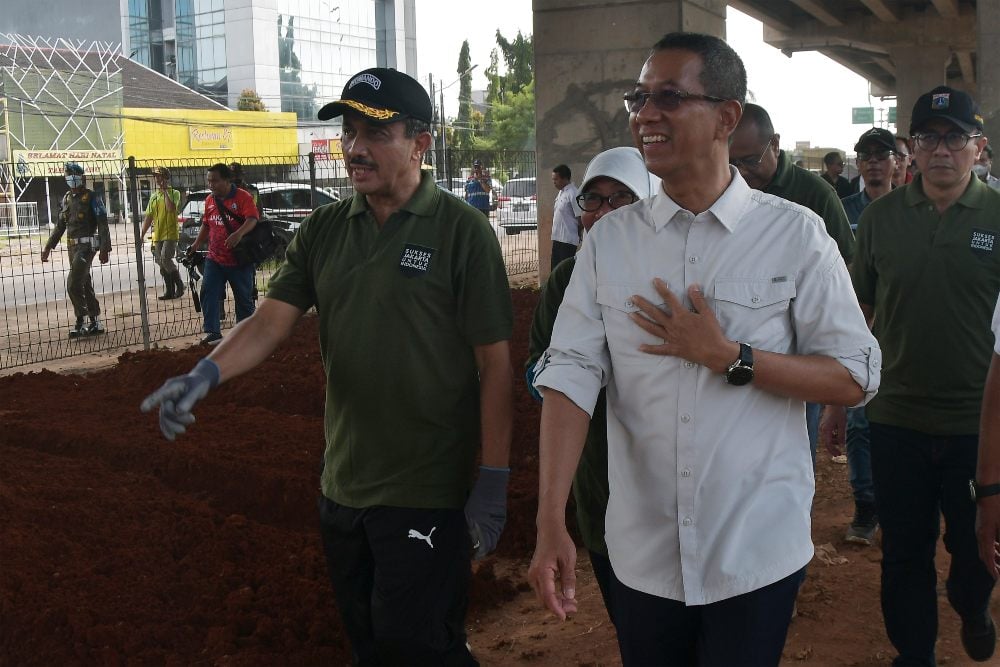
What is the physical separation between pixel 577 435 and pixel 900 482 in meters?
2.01

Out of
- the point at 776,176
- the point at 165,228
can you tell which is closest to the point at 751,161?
the point at 776,176

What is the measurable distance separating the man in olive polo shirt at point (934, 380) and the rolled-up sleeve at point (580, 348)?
76.2 inches

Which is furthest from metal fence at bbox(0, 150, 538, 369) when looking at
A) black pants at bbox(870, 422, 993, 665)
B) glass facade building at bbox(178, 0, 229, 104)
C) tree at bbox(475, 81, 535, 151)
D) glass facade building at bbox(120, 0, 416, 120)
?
tree at bbox(475, 81, 535, 151)

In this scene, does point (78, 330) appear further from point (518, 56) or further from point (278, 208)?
point (518, 56)

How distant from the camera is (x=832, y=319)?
2.43m

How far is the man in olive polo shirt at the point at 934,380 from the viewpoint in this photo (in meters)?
3.97

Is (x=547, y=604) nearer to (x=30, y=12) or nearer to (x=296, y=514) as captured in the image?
(x=296, y=514)

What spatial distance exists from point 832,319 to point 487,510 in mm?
1224

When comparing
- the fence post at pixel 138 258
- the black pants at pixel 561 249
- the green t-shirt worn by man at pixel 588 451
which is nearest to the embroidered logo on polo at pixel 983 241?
the green t-shirt worn by man at pixel 588 451

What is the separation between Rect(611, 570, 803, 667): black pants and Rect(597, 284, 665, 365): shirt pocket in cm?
55

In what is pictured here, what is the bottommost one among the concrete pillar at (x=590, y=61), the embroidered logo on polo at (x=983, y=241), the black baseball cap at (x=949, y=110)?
the embroidered logo on polo at (x=983, y=241)

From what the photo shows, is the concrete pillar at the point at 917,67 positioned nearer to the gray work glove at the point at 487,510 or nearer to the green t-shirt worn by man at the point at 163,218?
the green t-shirt worn by man at the point at 163,218

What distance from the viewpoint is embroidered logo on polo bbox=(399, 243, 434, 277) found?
326cm

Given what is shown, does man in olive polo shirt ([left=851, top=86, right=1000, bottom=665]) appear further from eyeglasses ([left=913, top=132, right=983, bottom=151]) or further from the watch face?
the watch face
